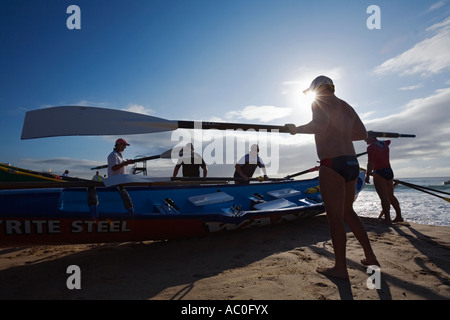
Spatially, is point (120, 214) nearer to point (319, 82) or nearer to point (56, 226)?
point (56, 226)

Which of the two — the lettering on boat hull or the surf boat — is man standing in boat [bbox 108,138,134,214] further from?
the lettering on boat hull

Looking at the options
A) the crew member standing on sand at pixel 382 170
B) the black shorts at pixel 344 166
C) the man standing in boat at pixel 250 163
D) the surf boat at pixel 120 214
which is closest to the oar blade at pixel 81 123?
the surf boat at pixel 120 214

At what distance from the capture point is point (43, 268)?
3.38m

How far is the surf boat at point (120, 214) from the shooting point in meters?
3.03

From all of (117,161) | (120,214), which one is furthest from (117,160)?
(120,214)

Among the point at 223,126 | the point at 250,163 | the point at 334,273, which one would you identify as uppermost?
the point at 223,126

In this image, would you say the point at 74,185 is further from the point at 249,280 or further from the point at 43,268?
the point at 249,280

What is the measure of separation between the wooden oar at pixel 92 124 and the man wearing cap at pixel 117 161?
6.39 feet

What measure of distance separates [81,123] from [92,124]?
0.56 feet

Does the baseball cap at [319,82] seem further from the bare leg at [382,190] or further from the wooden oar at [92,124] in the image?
the bare leg at [382,190]

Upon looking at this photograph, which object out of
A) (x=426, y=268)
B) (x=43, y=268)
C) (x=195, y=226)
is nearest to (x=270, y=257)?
(x=195, y=226)

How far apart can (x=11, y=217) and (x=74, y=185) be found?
4.31 ft

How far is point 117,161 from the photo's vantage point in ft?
20.0

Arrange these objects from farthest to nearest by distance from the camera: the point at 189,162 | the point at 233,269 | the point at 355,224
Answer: the point at 189,162 → the point at 233,269 → the point at 355,224
